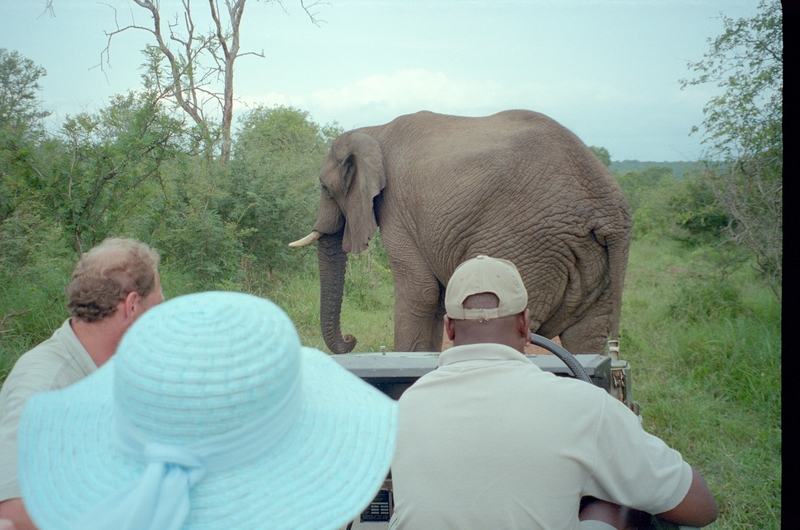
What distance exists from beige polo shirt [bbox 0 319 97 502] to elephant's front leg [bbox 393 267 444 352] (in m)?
3.25

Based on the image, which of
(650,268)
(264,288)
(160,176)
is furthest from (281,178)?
(650,268)

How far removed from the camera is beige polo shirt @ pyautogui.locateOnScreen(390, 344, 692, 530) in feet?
5.00

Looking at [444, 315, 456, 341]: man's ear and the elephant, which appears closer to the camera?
[444, 315, 456, 341]: man's ear

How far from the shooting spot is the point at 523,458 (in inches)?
60.1

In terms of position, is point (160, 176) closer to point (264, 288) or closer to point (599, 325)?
point (264, 288)

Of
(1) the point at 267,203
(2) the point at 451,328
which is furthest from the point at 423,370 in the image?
(1) the point at 267,203

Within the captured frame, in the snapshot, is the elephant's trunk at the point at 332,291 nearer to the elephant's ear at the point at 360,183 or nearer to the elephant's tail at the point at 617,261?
the elephant's ear at the point at 360,183

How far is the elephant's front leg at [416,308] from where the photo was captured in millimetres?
5094

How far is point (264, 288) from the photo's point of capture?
26.1 ft

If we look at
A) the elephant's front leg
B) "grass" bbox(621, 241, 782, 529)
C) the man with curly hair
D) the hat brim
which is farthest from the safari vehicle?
the elephant's front leg

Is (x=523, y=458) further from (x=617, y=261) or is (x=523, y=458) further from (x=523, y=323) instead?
(x=617, y=261)

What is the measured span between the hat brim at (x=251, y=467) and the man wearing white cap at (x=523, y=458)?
0.44 m

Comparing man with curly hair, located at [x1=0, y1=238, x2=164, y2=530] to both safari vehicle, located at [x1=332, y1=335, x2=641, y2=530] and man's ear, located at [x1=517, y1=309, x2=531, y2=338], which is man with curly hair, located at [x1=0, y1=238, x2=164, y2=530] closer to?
safari vehicle, located at [x1=332, y1=335, x2=641, y2=530]

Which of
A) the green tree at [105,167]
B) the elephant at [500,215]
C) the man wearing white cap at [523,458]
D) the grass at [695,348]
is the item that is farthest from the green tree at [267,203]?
the man wearing white cap at [523,458]
